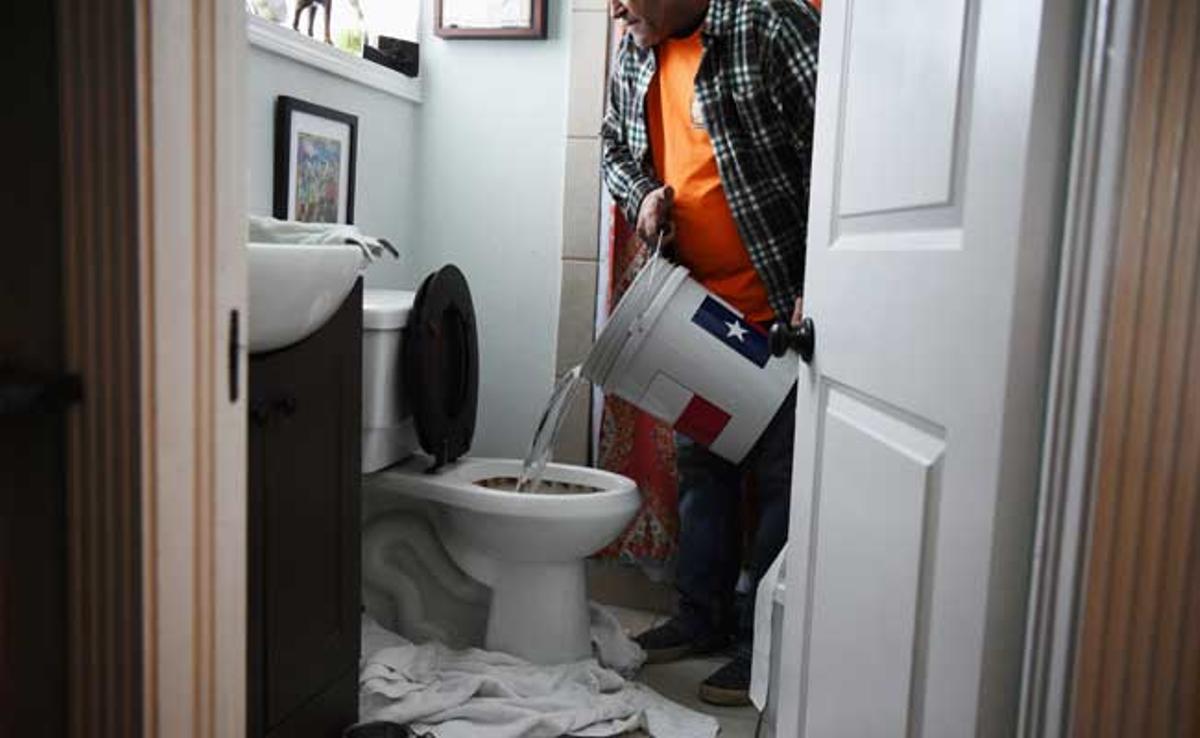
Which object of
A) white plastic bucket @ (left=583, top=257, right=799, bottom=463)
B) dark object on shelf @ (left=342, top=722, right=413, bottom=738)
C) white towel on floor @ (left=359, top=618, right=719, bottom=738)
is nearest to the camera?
dark object on shelf @ (left=342, top=722, right=413, bottom=738)

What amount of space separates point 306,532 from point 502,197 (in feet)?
4.36

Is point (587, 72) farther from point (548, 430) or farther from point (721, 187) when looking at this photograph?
point (548, 430)

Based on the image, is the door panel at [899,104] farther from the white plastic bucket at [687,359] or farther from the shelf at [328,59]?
the shelf at [328,59]

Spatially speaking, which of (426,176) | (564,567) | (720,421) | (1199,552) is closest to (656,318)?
(720,421)

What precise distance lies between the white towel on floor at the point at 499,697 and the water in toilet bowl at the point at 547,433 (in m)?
0.39

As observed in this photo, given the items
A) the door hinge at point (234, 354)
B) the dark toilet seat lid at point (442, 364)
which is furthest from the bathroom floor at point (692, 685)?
the door hinge at point (234, 354)

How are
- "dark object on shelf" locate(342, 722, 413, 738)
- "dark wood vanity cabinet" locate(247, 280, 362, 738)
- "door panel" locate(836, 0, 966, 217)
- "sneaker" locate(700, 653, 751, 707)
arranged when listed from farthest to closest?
1. "sneaker" locate(700, 653, 751, 707)
2. "dark object on shelf" locate(342, 722, 413, 738)
3. "dark wood vanity cabinet" locate(247, 280, 362, 738)
4. "door panel" locate(836, 0, 966, 217)

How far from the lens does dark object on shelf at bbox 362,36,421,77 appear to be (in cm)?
259

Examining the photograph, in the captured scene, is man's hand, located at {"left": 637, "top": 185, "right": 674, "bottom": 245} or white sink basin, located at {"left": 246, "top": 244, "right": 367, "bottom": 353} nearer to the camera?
white sink basin, located at {"left": 246, "top": 244, "right": 367, "bottom": 353}

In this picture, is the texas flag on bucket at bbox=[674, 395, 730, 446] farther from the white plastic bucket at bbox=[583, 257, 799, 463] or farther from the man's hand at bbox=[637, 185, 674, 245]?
the man's hand at bbox=[637, 185, 674, 245]

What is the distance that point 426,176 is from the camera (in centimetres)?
272

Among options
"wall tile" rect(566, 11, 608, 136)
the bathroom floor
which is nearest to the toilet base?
the bathroom floor

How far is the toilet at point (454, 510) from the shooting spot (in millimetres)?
1984

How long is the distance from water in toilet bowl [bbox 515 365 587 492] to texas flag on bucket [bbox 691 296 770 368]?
12.4 inches
